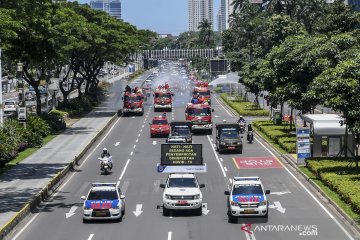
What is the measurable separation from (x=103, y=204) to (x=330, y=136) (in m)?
21.2

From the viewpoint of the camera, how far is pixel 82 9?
10244 cm

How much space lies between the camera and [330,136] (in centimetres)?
5072

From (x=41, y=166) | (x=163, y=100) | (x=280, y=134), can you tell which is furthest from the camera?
Result: (x=163, y=100)

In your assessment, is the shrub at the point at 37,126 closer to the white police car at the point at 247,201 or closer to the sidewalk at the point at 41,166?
the sidewalk at the point at 41,166

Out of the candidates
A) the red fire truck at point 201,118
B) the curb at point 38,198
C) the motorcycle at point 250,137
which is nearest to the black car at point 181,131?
the motorcycle at point 250,137

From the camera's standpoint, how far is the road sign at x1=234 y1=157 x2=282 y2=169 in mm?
52006

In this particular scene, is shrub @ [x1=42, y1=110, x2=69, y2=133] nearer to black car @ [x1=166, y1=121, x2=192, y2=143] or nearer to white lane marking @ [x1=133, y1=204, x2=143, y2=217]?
black car @ [x1=166, y1=121, x2=192, y2=143]

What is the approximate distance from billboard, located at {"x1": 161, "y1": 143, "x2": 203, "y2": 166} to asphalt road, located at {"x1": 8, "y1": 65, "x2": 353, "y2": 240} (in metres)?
1.79

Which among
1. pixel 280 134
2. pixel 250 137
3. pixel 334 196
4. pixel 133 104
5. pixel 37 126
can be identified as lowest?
pixel 334 196

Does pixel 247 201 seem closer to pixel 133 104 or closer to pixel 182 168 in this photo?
pixel 182 168

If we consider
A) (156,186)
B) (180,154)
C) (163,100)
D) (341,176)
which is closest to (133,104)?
(163,100)

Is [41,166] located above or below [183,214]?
above

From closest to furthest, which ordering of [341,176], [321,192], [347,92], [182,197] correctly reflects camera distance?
[182,197] < [321,192] < [341,176] < [347,92]

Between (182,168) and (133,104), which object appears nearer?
(182,168)
